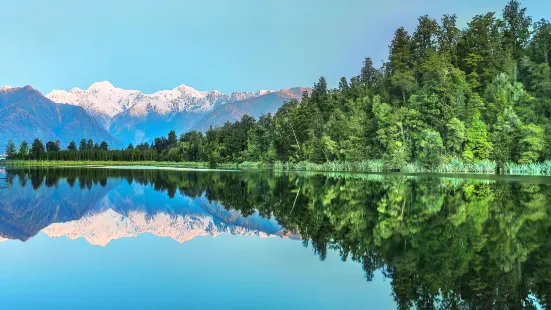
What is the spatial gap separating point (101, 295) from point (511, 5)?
342 feet

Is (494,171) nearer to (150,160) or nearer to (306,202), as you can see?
(306,202)

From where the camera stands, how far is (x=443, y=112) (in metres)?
66.7

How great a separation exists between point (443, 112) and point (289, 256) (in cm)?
5873

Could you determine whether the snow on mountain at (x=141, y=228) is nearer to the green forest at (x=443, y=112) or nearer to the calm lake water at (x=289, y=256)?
the calm lake water at (x=289, y=256)

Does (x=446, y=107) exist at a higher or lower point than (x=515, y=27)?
lower

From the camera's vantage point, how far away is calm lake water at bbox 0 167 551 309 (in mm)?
9859

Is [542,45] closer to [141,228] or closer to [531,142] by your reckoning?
[531,142]

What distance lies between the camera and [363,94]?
9481 centimetres

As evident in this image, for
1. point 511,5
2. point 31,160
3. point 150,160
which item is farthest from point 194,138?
point 511,5

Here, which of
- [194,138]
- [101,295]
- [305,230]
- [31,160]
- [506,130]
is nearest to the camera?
[101,295]

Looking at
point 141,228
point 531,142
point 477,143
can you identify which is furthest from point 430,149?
point 141,228

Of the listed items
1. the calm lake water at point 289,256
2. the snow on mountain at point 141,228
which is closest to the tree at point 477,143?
the calm lake water at point 289,256

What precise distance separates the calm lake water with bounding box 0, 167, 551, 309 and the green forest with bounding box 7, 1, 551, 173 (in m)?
37.8

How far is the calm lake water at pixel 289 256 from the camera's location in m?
9.86
